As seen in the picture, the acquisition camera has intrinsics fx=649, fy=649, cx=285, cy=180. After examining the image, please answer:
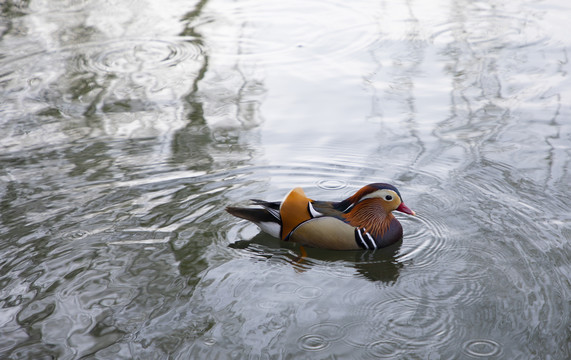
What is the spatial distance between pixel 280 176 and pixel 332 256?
1356 millimetres

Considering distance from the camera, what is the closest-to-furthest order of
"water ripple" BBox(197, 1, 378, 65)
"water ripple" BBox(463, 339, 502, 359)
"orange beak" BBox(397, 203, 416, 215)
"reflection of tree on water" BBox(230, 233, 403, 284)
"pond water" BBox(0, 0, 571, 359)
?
"water ripple" BBox(463, 339, 502, 359) < "pond water" BBox(0, 0, 571, 359) < "reflection of tree on water" BBox(230, 233, 403, 284) < "orange beak" BBox(397, 203, 416, 215) < "water ripple" BBox(197, 1, 378, 65)

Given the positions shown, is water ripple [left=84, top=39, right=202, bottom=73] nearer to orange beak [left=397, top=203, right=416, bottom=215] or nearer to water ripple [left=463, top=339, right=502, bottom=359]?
orange beak [left=397, top=203, right=416, bottom=215]

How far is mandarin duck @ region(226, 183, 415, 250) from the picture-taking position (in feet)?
17.5

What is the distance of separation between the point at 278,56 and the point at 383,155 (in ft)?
11.5

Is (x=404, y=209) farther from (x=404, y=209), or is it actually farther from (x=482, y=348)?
(x=482, y=348)

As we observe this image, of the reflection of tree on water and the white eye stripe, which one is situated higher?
the white eye stripe

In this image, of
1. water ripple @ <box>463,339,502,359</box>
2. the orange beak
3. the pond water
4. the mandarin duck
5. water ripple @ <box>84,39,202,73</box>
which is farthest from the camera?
water ripple @ <box>84,39,202,73</box>

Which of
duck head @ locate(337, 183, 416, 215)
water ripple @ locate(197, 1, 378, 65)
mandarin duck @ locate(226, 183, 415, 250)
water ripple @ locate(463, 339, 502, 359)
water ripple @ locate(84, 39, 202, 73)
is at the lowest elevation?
water ripple @ locate(463, 339, 502, 359)

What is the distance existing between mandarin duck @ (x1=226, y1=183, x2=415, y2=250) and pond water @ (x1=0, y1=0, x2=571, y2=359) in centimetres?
12

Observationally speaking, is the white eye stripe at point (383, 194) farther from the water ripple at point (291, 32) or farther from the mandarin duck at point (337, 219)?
the water ripple at point (291, 32)

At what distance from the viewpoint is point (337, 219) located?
5.38 m

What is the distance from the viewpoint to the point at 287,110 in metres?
8.06

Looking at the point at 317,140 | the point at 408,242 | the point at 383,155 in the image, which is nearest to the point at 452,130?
the point at 383,155

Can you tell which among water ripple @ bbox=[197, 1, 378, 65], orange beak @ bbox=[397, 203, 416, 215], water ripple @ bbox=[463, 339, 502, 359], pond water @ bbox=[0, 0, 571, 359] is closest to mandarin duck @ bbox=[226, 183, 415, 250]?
orange beak @ bbox=[397, 203, 416, 215]
